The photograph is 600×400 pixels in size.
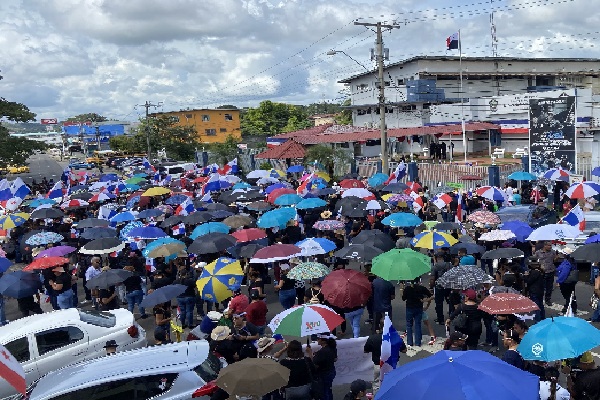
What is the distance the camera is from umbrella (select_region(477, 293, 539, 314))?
7.78m

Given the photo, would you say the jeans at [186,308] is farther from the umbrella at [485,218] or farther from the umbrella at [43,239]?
the umbrella at [485,218]

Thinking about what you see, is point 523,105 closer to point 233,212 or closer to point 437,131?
point 437,131

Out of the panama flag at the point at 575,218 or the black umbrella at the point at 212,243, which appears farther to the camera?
the panama flag at the point at 575,218

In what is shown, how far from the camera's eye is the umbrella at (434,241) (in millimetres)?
11289

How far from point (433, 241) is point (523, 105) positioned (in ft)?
114

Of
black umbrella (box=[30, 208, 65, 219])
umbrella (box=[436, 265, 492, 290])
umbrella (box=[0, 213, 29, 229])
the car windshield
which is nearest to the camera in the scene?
umbrella (box=[436, 265, 492, 290])

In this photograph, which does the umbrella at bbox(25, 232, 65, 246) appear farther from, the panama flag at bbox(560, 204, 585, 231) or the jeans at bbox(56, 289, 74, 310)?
the panama flag at bbox(560, 204, 585, 231)

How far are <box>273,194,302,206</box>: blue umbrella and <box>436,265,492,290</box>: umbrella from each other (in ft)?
28.8

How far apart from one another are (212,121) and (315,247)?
3086 inches

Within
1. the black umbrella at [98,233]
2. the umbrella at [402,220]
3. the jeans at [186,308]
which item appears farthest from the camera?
the black umbrella at [98,233]

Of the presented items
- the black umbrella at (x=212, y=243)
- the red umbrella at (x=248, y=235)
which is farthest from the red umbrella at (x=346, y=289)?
the red umbrella at (x=248, y=235)

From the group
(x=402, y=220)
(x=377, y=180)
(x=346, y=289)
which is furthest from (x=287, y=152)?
(x=346, y=289)

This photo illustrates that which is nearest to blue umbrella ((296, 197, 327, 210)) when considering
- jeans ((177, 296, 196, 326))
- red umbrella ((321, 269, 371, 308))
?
jeans ((177, 296, 196, 326))

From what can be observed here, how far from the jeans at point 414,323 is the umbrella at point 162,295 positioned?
4.04 m
